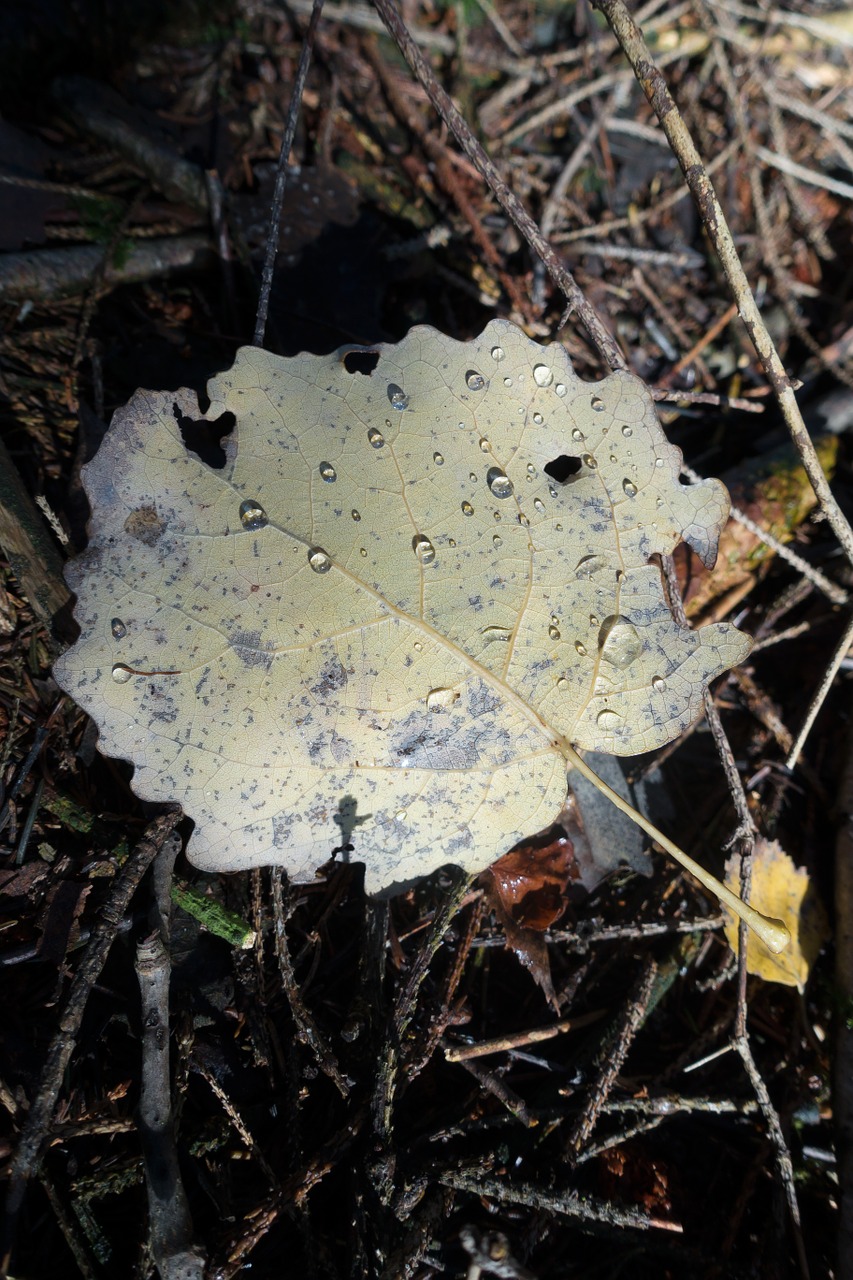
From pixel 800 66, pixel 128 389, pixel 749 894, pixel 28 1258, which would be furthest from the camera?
pixel 800 66

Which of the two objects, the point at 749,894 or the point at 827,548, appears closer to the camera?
the point at 749,894

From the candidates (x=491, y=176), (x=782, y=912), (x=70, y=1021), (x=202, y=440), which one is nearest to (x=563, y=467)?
(x=491, y=176)

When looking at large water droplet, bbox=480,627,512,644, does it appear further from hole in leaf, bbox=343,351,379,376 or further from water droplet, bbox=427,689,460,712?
hole in leaf, bbox=343,351,379,376

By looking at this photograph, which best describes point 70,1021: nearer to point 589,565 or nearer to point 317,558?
point 317,558

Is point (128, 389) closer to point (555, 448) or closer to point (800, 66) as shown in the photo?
point (555, 448)

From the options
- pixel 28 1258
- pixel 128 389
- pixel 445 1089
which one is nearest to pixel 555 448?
pixel 128 389

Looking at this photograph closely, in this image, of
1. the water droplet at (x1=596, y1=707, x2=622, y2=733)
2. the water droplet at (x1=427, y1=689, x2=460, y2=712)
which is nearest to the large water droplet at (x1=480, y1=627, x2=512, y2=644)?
the water droplet at (x1=427, y1=689, x2=460, y2=712)
